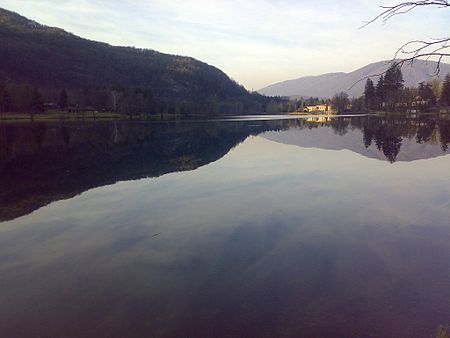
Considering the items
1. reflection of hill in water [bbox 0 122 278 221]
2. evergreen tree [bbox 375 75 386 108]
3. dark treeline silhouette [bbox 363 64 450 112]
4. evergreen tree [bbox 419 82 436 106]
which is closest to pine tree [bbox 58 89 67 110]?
reflection of hill in water [bbox 0 122 278 221]

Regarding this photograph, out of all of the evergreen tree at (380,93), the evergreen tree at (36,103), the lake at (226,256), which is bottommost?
the lake at (226,256)

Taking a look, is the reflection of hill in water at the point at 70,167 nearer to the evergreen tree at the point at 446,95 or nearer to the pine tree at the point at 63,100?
the pine tree at the point at 63,100

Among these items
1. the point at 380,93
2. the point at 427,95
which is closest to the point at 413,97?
the point at 427,95

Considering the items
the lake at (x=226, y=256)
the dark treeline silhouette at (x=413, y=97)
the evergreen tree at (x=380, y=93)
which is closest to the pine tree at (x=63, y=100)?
the dark treeline silhouette at (x=413, y=97)

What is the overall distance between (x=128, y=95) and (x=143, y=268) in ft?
395

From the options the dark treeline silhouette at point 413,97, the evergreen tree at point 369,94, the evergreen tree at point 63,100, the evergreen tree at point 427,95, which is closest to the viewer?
the evergreen tree at point 63,100

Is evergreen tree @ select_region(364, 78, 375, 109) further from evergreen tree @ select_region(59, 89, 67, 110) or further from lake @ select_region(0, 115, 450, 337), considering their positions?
lake @ select_region(0, 115, 450, 337)

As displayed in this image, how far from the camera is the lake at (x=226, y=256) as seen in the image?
648 centimetres

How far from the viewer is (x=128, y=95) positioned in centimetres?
12194

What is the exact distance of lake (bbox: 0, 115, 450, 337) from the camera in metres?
6.48

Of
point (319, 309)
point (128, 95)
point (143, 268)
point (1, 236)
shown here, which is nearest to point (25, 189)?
point (1, 236)

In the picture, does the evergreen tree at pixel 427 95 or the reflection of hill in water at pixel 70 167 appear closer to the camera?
the reflection of hill in water at pixel 70 167

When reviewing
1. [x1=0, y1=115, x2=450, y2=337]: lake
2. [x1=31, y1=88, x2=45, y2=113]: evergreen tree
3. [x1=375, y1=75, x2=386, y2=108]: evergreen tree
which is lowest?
[x1=0, y1=115, x2=450, y2=337]: lake

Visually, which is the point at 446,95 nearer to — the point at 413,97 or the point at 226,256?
the point at 413,97
